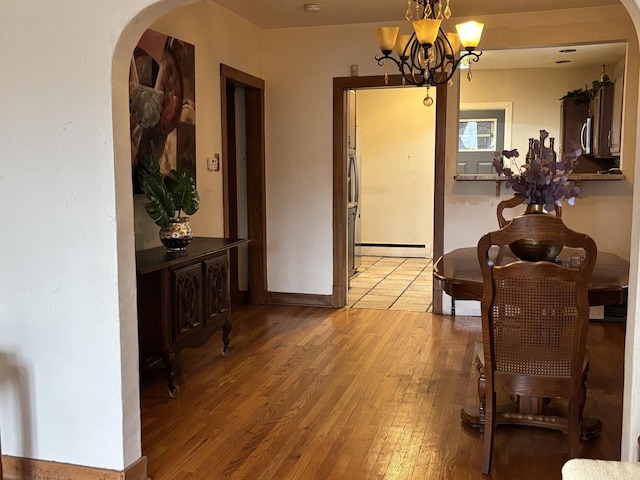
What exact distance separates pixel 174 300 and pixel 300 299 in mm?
2496

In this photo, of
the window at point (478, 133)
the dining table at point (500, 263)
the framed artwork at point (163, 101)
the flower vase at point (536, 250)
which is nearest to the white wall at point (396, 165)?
the window at point (478, 133)

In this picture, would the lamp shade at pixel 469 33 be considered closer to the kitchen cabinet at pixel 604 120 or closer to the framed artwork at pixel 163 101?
the framed artwork at pixel 163 101

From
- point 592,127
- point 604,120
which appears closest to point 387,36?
point 604,120

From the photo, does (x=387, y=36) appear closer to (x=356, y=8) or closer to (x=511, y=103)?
(x=356, y=8)

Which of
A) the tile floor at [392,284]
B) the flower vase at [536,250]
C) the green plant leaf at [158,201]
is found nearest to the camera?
the flower vase at [536,250]

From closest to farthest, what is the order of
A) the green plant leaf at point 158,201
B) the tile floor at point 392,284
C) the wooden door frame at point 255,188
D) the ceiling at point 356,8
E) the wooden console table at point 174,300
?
the wooden console table at point 174,300, the green plant leaf at point 158,201, the ceiling at point 356,8, the wooden door frame at point 255,188, the tile floor at point 392,284

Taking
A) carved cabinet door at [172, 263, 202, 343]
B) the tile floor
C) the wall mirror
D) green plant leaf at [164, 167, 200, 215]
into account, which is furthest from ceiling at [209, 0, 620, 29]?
the wall mirror

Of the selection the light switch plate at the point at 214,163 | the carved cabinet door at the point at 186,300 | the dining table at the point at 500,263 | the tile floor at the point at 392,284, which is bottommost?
the tile floor at the point at 392,284

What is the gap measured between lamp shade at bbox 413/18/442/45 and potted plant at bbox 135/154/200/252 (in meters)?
1.60

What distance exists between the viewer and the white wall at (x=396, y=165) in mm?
8883

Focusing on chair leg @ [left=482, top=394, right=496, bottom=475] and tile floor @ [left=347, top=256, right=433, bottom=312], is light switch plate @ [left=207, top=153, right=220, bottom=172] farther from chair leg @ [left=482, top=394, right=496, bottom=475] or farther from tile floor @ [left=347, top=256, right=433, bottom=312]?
chair leg @ [left=482, top=394, right=496, bottom=475]

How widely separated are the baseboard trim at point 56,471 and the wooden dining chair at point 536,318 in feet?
4.90

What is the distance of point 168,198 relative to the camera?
3613 millimetres

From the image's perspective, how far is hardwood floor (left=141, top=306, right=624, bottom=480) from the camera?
2.74 metres
